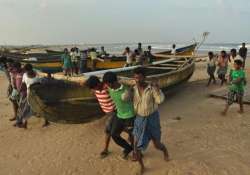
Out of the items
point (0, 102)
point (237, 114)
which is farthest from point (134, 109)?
point (0, 102)

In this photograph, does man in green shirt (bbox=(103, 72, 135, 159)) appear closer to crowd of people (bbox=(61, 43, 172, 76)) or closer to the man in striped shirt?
the man in striped shirt

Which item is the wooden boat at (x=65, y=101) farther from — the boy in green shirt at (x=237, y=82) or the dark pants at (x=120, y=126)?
the boy in green shirt at (x=237, y=82)

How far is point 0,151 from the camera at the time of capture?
Result: 6406 millimetres

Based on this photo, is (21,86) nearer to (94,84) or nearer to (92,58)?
(94,84)

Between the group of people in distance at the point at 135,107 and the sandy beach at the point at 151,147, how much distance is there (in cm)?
42

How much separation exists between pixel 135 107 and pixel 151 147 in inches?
56.9

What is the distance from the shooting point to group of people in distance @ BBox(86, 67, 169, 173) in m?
4.74

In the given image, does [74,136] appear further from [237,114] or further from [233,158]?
[237,114]

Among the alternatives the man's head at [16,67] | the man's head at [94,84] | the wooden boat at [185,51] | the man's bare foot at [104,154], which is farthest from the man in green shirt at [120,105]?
the wooden boat at [185,51]

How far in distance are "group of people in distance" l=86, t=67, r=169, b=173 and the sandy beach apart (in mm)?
422

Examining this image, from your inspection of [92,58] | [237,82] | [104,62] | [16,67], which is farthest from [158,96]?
[104,62]

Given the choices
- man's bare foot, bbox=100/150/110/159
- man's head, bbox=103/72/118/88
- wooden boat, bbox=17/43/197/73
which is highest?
man's head, bbox=103/72/118/88

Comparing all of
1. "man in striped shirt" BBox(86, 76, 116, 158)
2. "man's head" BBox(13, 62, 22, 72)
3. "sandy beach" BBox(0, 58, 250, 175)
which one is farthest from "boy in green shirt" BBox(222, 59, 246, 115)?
"man's head" BBox(13, 62, 22, 72)

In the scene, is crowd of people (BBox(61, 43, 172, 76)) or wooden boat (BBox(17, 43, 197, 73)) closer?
crowd of people (BBox(61, 43, 172, 76))
